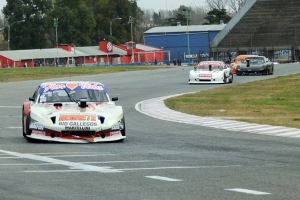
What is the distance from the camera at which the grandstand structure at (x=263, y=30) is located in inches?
3647

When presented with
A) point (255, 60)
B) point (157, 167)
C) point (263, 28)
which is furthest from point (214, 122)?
point (263, 28)

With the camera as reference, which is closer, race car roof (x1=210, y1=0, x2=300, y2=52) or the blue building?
race car roof (x1=210, y1=0, x2=300, y2=52)

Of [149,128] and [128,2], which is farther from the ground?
[128,2]

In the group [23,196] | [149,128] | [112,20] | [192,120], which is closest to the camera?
[23,196]

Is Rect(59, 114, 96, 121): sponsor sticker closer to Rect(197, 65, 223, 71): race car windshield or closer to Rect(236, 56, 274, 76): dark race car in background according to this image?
Rect(197, 65, 223, 71): race car windshield

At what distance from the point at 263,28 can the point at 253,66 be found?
146ft

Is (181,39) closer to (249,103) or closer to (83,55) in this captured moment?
(83,55)

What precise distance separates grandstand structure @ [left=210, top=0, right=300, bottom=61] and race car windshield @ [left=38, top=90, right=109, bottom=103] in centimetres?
7571

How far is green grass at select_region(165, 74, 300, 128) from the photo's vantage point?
2142 cm

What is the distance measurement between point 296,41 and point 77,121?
79.1m

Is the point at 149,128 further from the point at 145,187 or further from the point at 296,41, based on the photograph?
the point at 296,41

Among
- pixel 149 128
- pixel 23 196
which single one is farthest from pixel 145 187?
pixel 149 128

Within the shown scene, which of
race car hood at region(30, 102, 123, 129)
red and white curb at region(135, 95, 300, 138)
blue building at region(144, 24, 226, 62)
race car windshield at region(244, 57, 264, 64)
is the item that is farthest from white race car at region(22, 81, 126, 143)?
blue building at region(144, 24, 226, 62)

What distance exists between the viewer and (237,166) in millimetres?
10977
